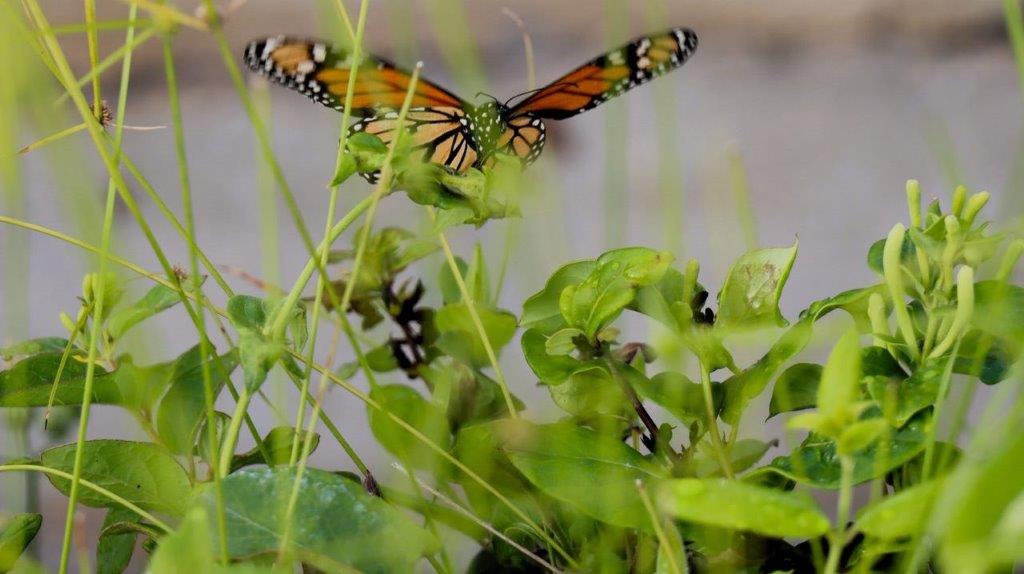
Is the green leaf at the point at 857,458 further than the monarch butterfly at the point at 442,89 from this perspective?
No

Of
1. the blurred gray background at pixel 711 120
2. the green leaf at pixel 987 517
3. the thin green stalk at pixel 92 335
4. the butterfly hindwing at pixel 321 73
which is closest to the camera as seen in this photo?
the green leaf at pixel 987 517

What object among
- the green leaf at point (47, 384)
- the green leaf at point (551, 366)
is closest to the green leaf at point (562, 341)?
the green leaf at point (551, 366)

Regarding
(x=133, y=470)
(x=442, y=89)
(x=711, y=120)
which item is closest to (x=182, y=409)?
(x=133, y=470)

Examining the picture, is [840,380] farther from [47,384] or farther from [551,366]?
[47,384]

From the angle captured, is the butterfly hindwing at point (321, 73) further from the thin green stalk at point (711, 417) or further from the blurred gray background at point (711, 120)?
the blurred gray background at point (711, 120)

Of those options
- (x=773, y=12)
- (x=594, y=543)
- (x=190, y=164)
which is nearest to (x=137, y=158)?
(x=190, y=164)

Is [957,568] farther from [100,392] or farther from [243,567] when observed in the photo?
[100,392]
